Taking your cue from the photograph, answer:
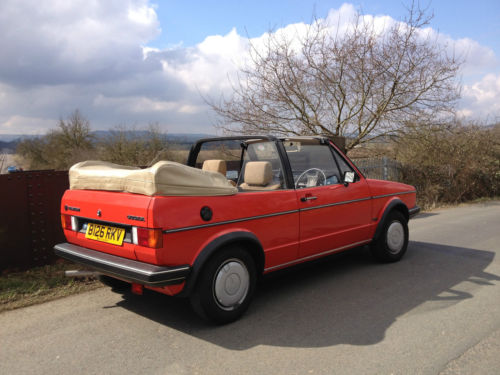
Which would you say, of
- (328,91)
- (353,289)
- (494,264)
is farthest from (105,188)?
(328,91)

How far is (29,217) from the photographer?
521cm

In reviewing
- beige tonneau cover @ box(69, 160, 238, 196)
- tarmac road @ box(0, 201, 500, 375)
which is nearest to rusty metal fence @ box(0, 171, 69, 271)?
tarmac road @ box(0, 201, 500, 375)

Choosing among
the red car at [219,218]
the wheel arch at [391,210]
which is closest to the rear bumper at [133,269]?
the red car at [219,218]

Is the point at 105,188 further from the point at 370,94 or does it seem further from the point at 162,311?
the point at 370,94

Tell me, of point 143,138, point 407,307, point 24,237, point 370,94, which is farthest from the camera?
point 143,138

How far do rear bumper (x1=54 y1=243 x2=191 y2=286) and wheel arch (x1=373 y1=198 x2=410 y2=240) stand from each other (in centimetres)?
300

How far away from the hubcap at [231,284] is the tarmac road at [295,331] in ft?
0.72

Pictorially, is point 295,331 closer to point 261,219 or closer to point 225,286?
point 225,286

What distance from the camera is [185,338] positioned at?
3.43m

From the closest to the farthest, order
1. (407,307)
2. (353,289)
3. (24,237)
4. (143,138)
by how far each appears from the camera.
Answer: (407,307) → (353,289) → (24,237) → (143,138)

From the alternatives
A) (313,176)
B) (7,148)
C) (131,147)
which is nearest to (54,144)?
(131,147)

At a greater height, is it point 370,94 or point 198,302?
point 370,94

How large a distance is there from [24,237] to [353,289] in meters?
4.12

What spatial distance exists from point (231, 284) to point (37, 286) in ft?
8.25
